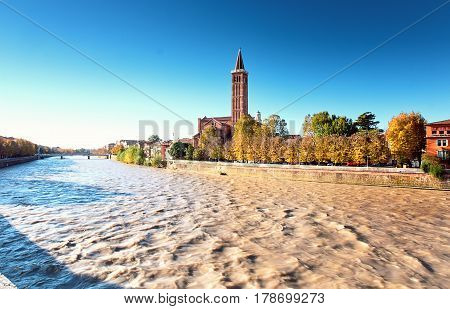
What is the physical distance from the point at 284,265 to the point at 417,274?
12.0ft

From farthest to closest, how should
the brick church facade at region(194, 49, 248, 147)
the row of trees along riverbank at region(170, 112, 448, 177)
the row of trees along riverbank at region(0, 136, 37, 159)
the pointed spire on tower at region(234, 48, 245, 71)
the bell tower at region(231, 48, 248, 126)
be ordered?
the pointed spire on tower at region(234, 48, 245, 71) → the bell tower at region(231, 48, 248, 126) → the brick church facade at region(194, 49, 248, 147) → the row of trees along riverbank at region(0, 136, 37, 159) → the row of trees along riverbank at region(170, 112, 448, 177)

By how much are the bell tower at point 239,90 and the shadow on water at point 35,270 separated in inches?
3175

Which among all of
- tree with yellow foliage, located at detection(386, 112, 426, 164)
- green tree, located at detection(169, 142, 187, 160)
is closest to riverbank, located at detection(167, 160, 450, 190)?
tree with yellow foliage, located at detection(386, 112, 426, 164)

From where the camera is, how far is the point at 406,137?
34344 mm

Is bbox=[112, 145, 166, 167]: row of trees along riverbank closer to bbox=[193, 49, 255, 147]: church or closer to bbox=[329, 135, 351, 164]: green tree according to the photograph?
bbox=[193, 49, 255, 147]: church

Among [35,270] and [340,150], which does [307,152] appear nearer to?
[340,150]

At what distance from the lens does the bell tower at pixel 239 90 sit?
89688 mm

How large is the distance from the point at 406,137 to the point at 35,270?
37044mm

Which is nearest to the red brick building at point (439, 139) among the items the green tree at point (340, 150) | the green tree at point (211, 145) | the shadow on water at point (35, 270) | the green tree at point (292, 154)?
the green tree at point (340, 150)

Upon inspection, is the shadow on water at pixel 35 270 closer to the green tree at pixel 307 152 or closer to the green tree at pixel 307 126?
the green tree at pixel 307 152

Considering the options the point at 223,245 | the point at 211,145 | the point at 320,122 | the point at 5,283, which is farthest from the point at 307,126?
the point at 5,283

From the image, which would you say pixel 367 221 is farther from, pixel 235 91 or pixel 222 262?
pixel 235 91

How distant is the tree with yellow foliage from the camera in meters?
34.4
